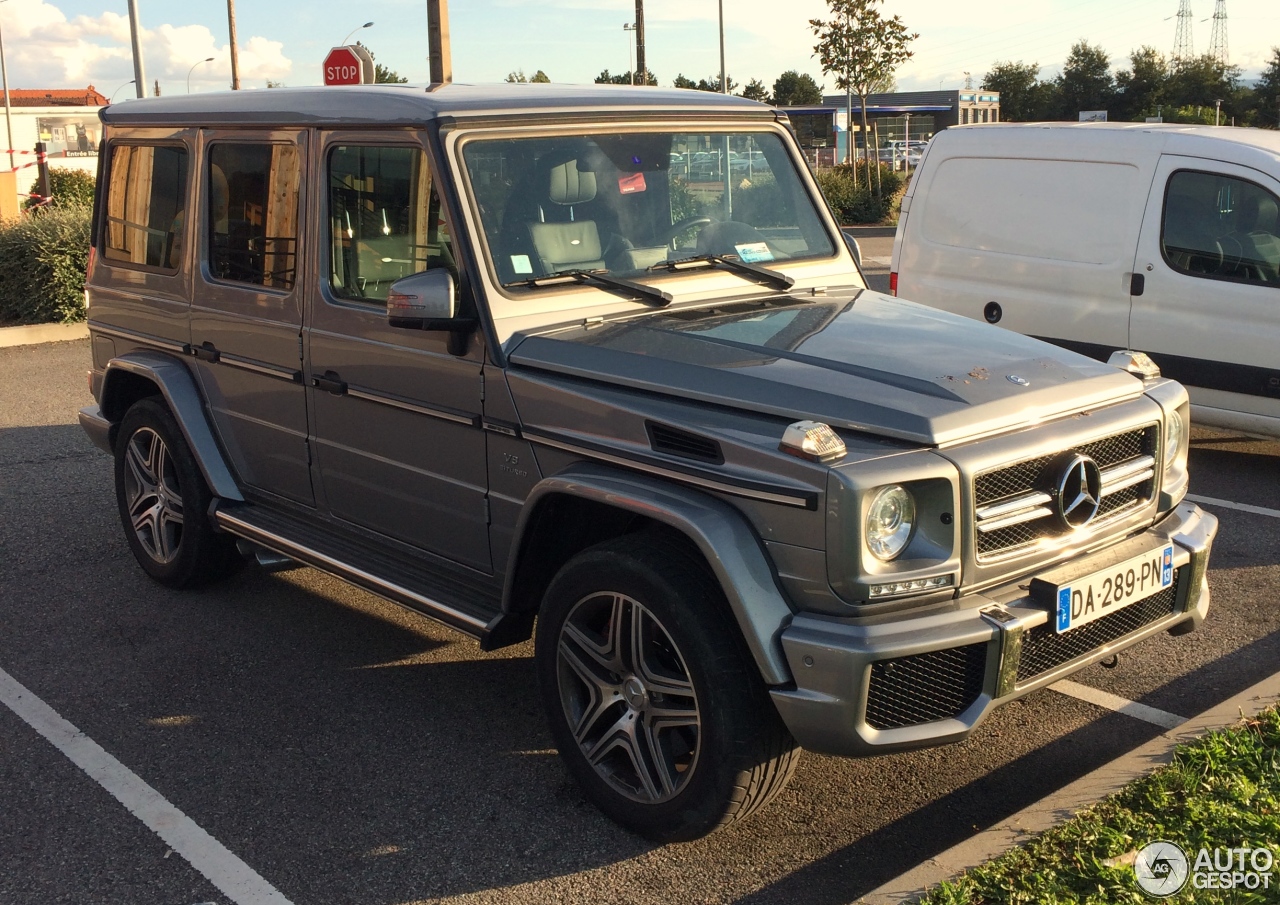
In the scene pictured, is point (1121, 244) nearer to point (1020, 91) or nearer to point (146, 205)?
point (146, 205)

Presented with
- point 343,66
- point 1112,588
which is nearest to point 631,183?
point 1112,588

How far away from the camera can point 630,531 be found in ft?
12.9

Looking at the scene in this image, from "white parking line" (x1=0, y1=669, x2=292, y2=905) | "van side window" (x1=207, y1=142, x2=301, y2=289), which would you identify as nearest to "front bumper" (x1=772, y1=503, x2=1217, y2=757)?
"white parking line" (x1=0, y1=669, x2=292, y2=905)

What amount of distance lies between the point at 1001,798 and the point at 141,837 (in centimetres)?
257

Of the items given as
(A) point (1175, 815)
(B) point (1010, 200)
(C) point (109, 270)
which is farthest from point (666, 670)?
(B) point (1010, 200)

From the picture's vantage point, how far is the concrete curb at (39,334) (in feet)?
44.4

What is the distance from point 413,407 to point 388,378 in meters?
0.17

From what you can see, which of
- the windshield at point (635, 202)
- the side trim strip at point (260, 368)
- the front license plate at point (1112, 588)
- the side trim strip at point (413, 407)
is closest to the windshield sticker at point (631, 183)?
the windshield at point (635, 202)

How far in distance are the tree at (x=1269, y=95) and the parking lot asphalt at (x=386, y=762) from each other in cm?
6522

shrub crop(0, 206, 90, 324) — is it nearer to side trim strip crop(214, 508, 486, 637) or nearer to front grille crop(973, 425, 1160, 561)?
side trim strip crop(214, 508, 486, 637)

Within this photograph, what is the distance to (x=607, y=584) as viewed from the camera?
3529mm

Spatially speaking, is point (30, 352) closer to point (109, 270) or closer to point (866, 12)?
point (109, 270)

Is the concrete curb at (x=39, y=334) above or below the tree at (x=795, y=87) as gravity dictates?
below

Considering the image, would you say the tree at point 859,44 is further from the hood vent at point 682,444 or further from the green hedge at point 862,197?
the hood vent at point 682,444
